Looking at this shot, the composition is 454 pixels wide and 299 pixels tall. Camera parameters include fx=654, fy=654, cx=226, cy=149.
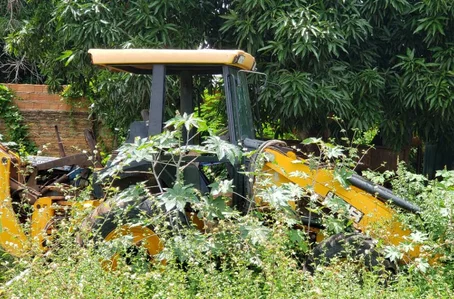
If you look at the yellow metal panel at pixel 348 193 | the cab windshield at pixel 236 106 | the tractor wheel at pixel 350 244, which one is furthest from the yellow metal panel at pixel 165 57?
the tractor wheel at pixel 350 244

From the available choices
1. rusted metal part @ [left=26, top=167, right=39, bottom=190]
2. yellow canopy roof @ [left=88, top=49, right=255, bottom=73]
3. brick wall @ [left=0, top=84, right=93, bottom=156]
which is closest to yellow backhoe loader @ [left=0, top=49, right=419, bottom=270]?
yellow canopy roof @ [left=88, top=49, right=255, bottom=73]

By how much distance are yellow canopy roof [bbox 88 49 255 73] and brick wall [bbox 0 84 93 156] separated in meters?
7.27

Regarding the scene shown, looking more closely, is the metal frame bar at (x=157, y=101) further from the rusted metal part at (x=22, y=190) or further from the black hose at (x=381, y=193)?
the black hose at (x=381, y=193)

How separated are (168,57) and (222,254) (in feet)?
5.76

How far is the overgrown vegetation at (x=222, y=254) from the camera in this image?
13.3ft

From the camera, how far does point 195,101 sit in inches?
246

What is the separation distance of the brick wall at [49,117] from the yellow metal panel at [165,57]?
728 centimetres

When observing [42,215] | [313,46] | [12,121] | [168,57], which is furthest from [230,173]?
[12,121]

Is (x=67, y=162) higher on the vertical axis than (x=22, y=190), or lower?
higher

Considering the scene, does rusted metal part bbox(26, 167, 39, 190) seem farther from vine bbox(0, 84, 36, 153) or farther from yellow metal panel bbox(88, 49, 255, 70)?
vine bbox(0, 84, 36, 153)

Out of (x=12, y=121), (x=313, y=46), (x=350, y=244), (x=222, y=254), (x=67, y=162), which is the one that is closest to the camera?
(x=222, y=254)

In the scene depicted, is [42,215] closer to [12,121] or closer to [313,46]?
[313,46]

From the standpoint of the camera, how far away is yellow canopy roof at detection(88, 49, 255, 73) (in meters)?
5.38

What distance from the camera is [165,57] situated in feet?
17.9
